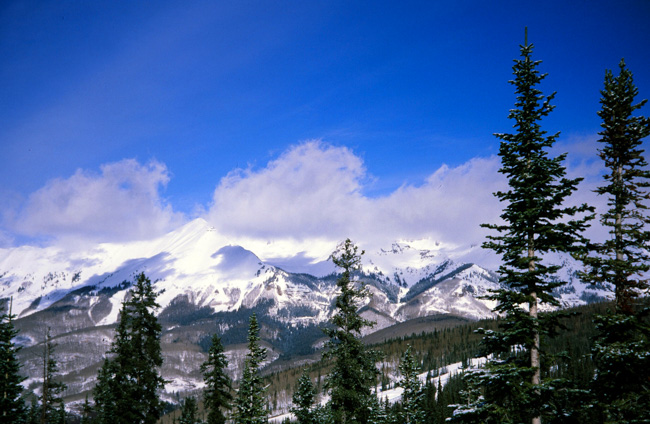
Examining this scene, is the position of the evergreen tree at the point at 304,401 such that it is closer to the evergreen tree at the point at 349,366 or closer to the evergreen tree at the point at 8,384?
the evergreen tree at the point at 349,366

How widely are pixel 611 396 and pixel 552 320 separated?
5308 millimetres

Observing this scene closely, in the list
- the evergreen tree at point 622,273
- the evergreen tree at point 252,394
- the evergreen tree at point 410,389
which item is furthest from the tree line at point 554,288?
the evergreen tree at point 410,389

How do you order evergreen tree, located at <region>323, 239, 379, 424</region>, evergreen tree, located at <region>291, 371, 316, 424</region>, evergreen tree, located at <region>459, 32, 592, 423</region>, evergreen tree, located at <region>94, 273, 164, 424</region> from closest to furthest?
1. evergreen tree, located at <region>459, 32, 592, 423</region>
2. evergreen tree, located at <region>323, 239, 379, 424</region>
3. evergreen tree, located at <region>94, 273, 164, 424</region>
4. evergreen tree, located at <region>291, 371, 316, 424</region>

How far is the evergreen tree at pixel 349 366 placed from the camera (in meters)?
25.8

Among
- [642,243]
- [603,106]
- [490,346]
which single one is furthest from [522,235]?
[603,106]

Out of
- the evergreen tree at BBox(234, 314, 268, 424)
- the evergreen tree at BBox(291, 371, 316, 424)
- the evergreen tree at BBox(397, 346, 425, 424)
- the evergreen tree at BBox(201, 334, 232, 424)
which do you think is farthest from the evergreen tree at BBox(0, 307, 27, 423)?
the evergreen tree at BBox(397, 346, 425, 424)

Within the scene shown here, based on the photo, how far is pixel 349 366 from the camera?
2586cm

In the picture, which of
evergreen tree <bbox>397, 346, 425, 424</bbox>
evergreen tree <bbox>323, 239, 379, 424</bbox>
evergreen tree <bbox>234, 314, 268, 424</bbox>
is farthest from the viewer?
evergreen tree <bbox>397, 346, 425, 424</bbox>

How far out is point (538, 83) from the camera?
16.6 meters

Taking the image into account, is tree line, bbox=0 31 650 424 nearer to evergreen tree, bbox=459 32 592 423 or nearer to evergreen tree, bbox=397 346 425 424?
evergreen tree, bbox=459 32 592 423

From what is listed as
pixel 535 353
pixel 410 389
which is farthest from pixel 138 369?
pixel 410 389

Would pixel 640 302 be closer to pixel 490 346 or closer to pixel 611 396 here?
pixel 611 396

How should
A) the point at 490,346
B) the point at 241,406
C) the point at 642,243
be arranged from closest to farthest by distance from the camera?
1. the point at 490,346
2. the point at 642,243
3. the point at 241,406

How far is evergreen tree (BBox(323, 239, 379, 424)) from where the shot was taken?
84.8 ft
